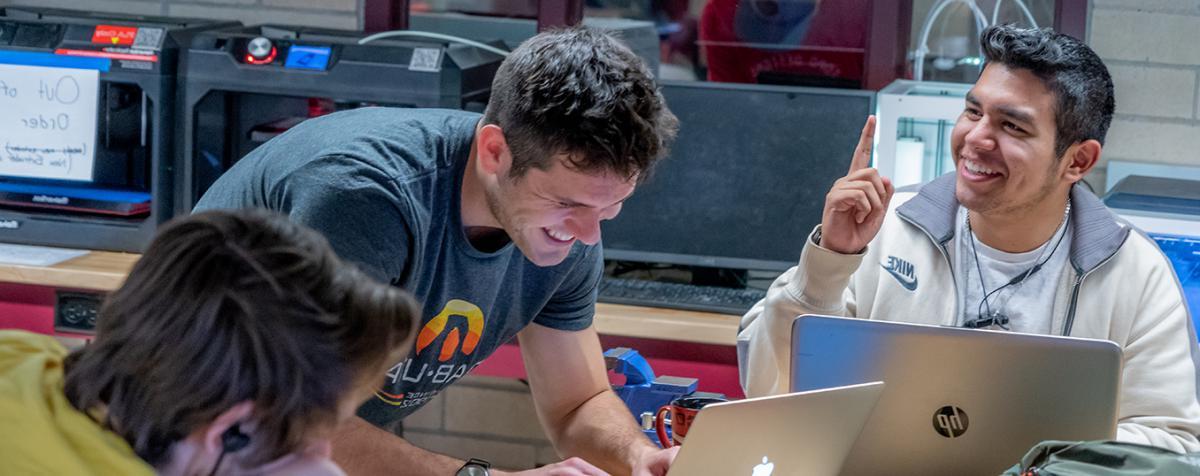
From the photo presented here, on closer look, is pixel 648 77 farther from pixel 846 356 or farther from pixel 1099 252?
pixel 1099 252

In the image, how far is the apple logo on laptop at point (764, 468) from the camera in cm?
148

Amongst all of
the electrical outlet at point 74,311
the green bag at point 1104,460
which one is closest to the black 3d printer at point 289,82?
the electrical outlet at point 74,311

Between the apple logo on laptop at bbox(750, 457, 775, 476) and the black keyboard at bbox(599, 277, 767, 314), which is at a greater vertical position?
the apple logo on laptop at bbox(750, 457, 775, 476)

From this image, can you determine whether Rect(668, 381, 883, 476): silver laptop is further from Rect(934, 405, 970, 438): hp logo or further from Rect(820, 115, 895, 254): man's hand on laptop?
Rect(820, 115, 895, 254): man's hand on laptop

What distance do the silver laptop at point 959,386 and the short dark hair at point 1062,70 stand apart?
0.60 m

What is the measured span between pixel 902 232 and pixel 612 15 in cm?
138

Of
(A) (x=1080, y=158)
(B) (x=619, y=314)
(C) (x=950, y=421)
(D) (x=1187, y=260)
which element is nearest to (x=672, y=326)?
(B) (x=619, y=314)

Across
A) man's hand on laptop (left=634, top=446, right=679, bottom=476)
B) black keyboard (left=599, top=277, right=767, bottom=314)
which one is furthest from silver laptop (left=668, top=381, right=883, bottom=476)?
black keyboard (left=599, top=277, right=767, bottom=314)

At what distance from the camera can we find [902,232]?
217 centimetres

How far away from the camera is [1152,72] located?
299cm

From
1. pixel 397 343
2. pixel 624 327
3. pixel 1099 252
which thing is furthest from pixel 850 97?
pixel 397 343

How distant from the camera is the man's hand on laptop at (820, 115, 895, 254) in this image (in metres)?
1.92

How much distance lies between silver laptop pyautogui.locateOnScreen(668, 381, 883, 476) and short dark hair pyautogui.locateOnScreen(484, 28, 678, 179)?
1.05ft

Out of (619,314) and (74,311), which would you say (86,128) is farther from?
(619,314)
